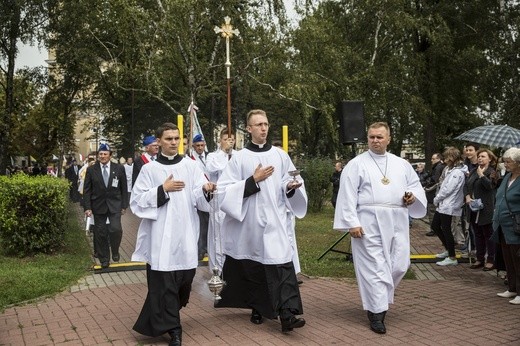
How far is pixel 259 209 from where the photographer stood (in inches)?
249

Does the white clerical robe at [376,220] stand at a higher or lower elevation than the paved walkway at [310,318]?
higher

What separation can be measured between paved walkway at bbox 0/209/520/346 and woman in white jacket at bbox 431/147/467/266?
116 centimetres

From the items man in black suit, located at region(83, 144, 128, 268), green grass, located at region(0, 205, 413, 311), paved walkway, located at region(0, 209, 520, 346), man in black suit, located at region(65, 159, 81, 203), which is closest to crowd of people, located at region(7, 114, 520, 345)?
paved walkway, located at region(0, 209, 520, 346)

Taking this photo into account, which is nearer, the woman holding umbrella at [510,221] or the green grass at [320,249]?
the woman holding umbrella at [510,221]

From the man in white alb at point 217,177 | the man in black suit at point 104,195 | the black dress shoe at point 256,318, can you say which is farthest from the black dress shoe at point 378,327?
the man in black suit at point 104,195

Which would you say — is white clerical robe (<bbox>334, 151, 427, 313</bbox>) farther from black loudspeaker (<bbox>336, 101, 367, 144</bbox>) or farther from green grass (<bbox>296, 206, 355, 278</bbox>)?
black loudspeaker (<bbox>336, 101, 367, 144</bbox>)

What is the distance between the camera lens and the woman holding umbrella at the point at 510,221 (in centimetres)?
729

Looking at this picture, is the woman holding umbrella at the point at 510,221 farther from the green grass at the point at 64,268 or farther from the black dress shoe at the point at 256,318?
the black dress shoe at the point at 256,318

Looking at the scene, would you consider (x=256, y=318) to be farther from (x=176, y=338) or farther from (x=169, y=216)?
(x=169, y=216)

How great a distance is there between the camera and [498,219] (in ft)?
24.9

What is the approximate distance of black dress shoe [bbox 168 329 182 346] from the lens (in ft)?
18.5

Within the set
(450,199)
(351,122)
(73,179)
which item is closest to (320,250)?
(450,199)

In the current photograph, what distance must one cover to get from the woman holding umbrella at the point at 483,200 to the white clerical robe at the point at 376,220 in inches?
115

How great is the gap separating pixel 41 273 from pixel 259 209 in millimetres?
4511
